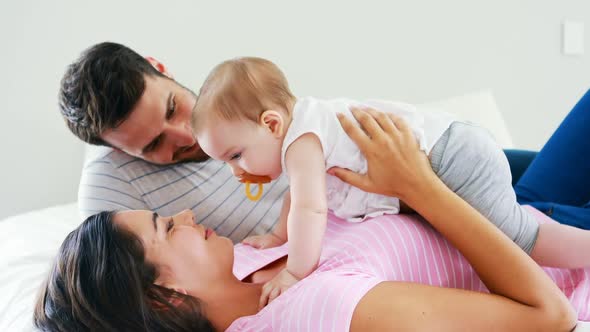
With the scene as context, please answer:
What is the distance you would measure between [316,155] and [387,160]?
134 mm

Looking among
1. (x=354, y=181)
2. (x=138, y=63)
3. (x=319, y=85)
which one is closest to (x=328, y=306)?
(x=354, y=181)

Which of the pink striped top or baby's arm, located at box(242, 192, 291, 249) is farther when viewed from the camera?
baby's arm, located at box(242, 192, 291, 249)

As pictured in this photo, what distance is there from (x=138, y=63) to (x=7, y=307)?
2.05ft

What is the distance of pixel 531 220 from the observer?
1146mm

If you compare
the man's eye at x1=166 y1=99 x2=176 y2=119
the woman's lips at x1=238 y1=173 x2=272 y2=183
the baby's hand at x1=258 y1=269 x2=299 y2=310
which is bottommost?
the baby's hand at x1=258 y1=269 x2=299 y2=310

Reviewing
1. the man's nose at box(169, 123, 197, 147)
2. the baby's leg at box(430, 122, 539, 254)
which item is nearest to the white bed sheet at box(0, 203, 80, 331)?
the man's nose at box(169, 123, 197, 147)

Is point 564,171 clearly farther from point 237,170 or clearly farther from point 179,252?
point 179,252

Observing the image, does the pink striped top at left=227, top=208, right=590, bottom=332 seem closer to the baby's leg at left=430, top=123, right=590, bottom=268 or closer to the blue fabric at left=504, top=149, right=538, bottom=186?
the baby's leg at left=430, top=123, right=590, bottom=268

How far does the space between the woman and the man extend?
13.7 inches

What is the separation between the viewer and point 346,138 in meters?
1.08

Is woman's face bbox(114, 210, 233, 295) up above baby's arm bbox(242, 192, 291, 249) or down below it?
above

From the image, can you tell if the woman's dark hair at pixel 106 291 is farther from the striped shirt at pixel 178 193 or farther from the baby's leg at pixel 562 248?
the baby's leg at pixel 562 248

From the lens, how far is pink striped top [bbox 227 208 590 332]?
875 millimetres

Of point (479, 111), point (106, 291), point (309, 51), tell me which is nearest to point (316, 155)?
point (106, 291)
